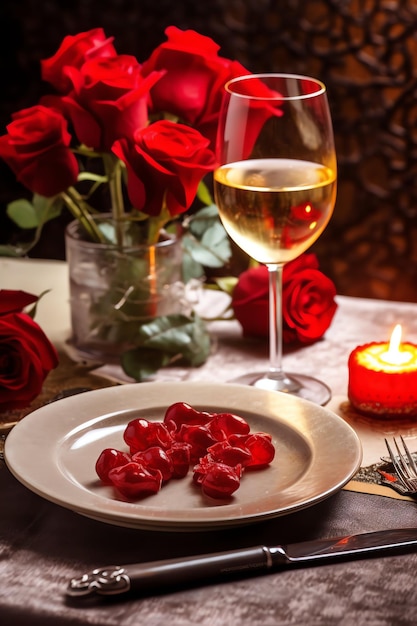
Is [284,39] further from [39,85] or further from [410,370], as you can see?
[410,370]

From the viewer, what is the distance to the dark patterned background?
2744 mm

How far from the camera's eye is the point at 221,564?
2.31 feet

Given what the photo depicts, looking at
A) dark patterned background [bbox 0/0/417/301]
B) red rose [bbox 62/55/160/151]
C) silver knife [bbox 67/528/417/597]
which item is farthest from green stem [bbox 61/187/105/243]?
dark patterned background [bbox 0/0/417/301]

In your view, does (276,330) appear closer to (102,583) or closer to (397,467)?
(397,467)

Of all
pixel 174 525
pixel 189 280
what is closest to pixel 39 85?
pixel 189 280

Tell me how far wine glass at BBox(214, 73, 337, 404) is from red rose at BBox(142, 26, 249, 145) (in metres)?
0.10

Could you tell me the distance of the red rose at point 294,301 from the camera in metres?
1.25

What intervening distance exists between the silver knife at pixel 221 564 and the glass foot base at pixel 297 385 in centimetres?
35

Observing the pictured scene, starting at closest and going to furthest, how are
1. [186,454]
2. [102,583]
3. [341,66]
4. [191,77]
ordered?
[102,583], [186,454], [191,77], [341,66]

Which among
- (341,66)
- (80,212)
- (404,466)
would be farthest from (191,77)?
(341,66)

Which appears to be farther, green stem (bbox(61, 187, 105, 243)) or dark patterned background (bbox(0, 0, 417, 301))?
dark patterned background (bbox(0, 0, 417, 301))

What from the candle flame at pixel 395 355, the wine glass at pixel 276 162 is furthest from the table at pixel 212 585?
the wine glass at pixel 276 162

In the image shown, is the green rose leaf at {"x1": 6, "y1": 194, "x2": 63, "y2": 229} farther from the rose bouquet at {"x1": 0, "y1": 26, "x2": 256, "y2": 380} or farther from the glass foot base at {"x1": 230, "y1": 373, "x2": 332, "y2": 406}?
the glass foot base at {"x1": 230, "y1": 373, "x2": 332, "y2": 406}

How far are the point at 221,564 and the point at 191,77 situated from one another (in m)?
0.65
